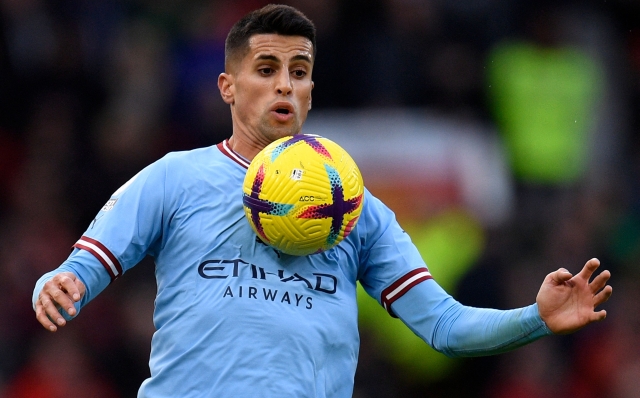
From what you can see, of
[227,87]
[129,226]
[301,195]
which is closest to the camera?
[301,195]

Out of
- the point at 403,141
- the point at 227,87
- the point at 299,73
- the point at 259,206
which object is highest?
the point at 299,73

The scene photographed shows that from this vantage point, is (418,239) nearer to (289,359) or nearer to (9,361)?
(9,361)

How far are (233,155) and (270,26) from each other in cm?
59

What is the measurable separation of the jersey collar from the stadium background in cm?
446

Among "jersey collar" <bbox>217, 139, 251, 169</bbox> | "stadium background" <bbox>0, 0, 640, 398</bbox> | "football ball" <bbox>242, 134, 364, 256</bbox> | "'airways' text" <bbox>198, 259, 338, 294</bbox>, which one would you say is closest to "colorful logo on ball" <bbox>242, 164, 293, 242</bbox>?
"football ball" <bbox>242, 134, 364, 256</bbox>

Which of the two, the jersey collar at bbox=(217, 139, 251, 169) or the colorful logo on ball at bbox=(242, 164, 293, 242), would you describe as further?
the jersey collar at bbox=(217, 139, 251, 169)

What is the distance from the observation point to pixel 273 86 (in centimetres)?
475

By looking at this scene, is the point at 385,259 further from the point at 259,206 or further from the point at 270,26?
the point at 270,26

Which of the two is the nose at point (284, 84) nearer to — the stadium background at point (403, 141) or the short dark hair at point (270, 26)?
the short dark hair at point (270, 26)

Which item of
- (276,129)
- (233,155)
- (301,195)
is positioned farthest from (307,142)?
(233,155)

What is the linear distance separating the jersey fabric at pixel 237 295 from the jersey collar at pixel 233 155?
10mm

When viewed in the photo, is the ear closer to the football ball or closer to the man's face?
the man's face

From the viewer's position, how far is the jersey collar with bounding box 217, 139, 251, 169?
475 cm

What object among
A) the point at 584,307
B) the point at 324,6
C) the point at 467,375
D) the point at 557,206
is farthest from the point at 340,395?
the point at 324,6
